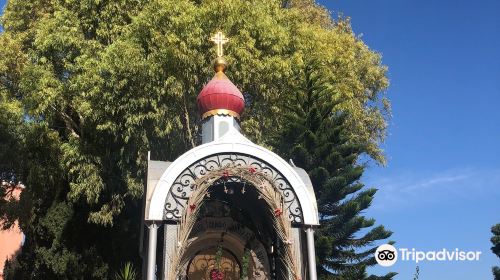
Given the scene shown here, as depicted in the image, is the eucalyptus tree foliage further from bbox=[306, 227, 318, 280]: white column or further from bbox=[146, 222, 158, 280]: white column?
bbox=[306, 227, 318, 280]: white column

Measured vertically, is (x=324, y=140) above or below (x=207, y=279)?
above

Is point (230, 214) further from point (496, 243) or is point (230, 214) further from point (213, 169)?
point (496, 243)

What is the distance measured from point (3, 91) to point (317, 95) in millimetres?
8688

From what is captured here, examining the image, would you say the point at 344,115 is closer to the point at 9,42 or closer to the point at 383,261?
the point at 383,261

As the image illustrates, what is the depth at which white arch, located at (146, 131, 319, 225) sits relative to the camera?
634cm

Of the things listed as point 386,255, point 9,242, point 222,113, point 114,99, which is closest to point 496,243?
point 386,255

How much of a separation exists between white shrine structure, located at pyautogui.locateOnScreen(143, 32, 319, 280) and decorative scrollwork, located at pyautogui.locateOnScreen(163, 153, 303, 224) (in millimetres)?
12

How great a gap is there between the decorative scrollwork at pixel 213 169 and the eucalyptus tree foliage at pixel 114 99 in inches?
203

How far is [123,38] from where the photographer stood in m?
12.6

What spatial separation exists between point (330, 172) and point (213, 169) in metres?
5.92

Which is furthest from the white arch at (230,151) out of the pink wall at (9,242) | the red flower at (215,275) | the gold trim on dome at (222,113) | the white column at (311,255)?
the pink wall at (9,242)

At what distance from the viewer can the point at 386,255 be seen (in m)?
11.2

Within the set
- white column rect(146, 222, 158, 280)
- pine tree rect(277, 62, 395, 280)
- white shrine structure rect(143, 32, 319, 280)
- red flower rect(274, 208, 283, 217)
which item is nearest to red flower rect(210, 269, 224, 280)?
white shrine structure rect(143, 32, 319, 280)

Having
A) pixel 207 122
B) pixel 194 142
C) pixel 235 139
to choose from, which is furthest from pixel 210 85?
A: pixel 194 142
